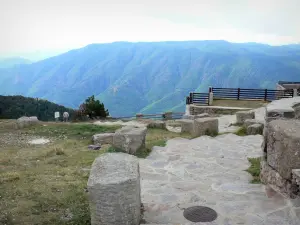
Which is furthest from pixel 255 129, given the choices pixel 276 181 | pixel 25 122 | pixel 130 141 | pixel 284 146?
pixel 25 122

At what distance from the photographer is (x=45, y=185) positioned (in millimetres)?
6473

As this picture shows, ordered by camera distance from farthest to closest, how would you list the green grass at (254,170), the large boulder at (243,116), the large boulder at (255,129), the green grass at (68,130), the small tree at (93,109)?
the small tree at (93,109) → the large boulder at (243,116) → the green grass at (68,130) → the large boulder at (255,129) → the green grass at (254,170)

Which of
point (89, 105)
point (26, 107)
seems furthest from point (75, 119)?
point (26, 107)

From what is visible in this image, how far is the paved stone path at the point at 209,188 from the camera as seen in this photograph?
15.8ft

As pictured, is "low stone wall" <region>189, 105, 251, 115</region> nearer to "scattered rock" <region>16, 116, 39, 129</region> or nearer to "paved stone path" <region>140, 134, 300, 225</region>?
"scattered rock" <region>16, 116, 39, 129</region>

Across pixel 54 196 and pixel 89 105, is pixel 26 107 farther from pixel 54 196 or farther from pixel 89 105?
pixel 54 196

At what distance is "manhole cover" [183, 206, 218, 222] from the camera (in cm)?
475

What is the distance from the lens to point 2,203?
18.1 feet

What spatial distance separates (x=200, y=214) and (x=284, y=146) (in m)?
1.87

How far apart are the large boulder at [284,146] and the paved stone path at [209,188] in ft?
1.79

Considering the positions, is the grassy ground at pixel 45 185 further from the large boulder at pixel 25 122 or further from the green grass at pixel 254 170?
the large boulder at pixel 25 122

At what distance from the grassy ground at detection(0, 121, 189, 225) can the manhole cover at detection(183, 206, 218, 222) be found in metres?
1.64

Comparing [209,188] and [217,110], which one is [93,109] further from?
[209,188]

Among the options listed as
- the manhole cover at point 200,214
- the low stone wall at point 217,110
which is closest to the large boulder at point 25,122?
the low stone wall at point 217,110
